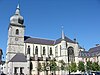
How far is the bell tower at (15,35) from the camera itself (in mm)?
60300

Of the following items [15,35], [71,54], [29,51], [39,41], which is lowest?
[71,54]

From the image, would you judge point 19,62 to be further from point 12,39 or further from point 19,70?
point 12,39

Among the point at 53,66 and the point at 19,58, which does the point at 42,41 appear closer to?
the point at 19,58

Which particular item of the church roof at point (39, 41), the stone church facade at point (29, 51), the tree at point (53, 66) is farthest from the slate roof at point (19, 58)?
the tree at point (53, 66)

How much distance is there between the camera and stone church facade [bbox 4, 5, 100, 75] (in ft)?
185

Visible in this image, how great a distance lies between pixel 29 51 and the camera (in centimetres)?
6344

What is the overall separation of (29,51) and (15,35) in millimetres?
7421

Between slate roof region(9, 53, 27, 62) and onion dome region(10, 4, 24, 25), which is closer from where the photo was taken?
slate roof region(9, 53, 27, 62)

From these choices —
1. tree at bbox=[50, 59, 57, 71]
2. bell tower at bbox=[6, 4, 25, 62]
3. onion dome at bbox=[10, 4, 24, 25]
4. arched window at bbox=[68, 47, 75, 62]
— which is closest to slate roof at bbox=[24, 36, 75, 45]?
bell tower at bbox=[6, 4, 25, 62]

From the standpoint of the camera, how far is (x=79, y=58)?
2603 inches

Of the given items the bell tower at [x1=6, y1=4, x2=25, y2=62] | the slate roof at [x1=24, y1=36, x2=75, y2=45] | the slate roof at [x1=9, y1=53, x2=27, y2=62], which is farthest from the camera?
the slate roof at [x1=24, y1=36, x2=75, y2=45]

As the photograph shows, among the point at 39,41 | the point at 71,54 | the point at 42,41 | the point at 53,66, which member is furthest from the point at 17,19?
Answer: the point at 71,54

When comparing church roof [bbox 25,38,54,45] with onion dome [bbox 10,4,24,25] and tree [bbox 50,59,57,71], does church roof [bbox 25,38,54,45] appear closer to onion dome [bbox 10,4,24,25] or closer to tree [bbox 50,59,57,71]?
onion dome [bbox 10,4,24,25]

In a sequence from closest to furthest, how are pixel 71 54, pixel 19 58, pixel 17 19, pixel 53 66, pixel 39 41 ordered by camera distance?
pixel 53 66 → pixel 19 58 → pixel 17 19 → pixel 71 54 → pixel 39 41
